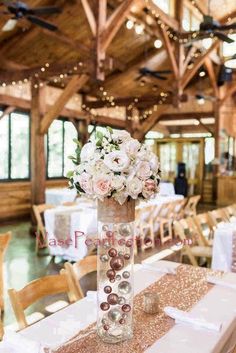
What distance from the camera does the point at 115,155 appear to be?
153 cm

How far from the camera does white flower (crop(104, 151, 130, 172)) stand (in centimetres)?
152

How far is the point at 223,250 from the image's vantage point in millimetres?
4246

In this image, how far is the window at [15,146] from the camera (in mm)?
9859

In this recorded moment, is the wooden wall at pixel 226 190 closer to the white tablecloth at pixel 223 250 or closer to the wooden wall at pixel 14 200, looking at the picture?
the wooden wall at pixel 14 200

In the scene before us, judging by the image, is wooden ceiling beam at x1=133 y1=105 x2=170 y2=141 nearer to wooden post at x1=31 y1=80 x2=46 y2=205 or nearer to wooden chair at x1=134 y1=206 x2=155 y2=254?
wooden post at x1=31 y1=80 x2=46 y2=205

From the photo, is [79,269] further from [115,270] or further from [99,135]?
[99,135]

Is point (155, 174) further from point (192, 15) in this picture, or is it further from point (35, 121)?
point (192, 15)

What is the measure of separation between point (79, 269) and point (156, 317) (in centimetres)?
77

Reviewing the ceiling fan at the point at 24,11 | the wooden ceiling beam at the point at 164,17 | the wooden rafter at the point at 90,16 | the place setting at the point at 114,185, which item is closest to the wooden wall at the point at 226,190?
the place setting at the point at 114,185

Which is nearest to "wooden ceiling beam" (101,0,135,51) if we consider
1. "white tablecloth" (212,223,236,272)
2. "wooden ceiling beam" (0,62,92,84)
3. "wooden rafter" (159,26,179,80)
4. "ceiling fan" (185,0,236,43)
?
"wooden ceiling beam" (0,62,92,84)

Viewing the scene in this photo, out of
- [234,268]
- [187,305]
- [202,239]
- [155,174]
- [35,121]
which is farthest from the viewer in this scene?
[35,121]

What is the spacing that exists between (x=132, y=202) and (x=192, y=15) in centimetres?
1196

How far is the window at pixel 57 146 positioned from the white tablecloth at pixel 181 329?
9.60m

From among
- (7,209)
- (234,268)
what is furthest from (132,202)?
(7,209)
